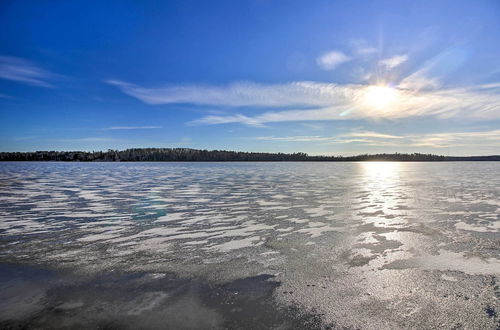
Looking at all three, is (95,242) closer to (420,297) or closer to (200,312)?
(200,312)

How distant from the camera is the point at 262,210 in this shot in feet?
40.3

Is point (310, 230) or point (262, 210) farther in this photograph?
point (262, 210)

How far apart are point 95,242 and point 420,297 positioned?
725 centimetres

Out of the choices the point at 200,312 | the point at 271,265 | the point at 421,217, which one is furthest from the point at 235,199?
the point at 200,312

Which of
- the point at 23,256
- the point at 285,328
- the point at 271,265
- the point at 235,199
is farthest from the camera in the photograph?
the point at 235,199

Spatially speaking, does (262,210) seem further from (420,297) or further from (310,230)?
(420,297)

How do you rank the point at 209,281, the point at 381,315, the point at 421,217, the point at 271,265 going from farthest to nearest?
the point at 421,217, the point at 271,265, the point at 209,281, the point at 381,315

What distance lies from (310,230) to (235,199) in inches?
279

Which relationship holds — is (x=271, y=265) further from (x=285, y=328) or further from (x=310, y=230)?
(x=310, y=230)

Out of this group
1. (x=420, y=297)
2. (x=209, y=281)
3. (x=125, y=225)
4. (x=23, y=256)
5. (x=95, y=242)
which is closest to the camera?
(x=420, y=297)

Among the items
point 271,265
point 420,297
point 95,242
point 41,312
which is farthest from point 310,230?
point 41,312

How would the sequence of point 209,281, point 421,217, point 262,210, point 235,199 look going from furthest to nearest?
point 235,199, point 262,210, point 421,217, point 209,281

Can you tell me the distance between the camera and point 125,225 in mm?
9484

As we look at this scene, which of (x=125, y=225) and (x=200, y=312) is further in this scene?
(x=125, y=225)
